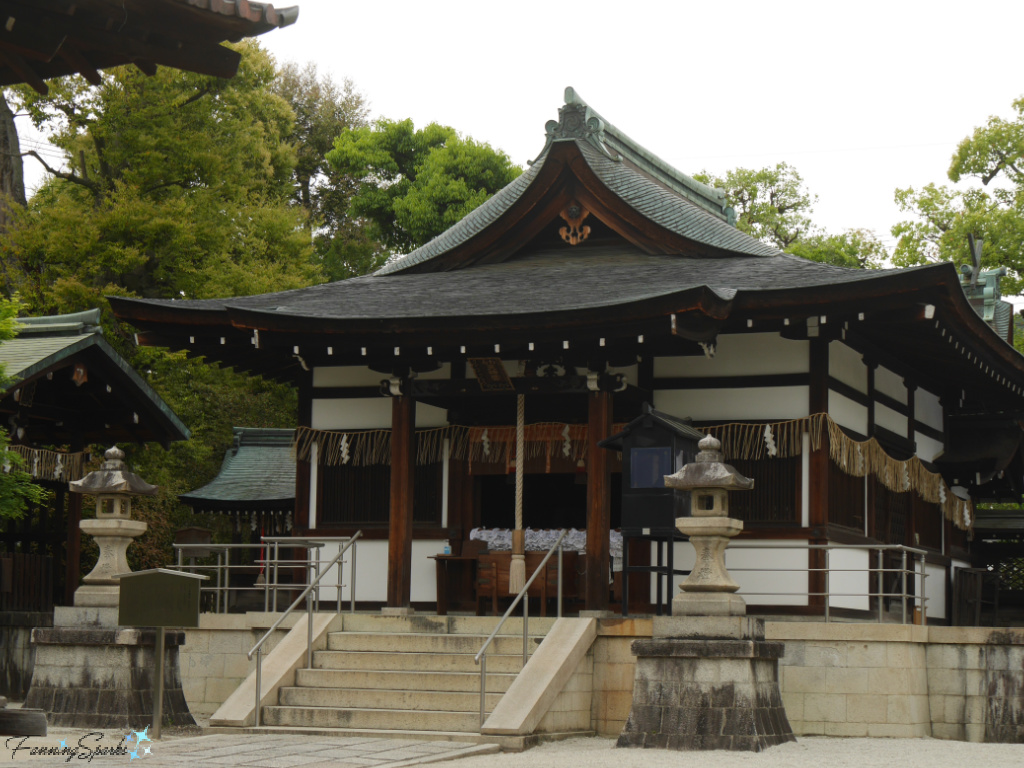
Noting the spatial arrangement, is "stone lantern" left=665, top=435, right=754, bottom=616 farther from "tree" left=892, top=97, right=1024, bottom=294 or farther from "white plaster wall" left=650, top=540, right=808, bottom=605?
"tree" left=892, top=97, right=1024, bottom=294

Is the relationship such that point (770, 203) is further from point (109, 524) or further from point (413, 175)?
point (109, 524)

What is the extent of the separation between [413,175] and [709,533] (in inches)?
1025

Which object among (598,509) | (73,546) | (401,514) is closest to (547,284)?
(598,509)

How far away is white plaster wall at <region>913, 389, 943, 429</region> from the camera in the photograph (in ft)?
61.3

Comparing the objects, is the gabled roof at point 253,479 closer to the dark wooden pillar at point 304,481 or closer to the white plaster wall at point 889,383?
the dark wooden pillar at point 304,481

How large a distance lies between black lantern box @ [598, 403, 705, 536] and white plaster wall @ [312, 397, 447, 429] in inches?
134

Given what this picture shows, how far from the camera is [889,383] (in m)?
17.4

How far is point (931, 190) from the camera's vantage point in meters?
31.6

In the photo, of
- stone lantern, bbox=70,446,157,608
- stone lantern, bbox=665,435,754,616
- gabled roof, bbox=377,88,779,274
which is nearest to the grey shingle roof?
gabled roof, bbox=377,88,779,274

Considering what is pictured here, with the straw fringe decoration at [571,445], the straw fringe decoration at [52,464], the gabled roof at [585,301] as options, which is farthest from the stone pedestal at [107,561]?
the straw fringe decoration at [52,464]

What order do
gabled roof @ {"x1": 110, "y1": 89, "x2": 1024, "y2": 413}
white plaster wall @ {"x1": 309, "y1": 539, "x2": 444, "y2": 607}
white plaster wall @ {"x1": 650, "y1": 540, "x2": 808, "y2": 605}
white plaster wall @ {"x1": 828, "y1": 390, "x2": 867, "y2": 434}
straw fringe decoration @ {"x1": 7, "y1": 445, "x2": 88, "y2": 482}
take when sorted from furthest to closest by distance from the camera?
straw fringe decoration @ {"x1": 7, "y1": 445, "x2": 88, "y2": 482} < white plaster wall @ {"x1": 309, "y1": 539, "x2": 444, "y2": 607} < white plaster wall @ {"x1": 828, "y1": 390, "x2": 867, "y2": 434} < white plaster wall @ {"x1": 650, "y1": 540, "x2": 808, "y2": 605} < gabled roof @ {"x1": 110, "y1": 89, "x2": 1024, "y2": 413}

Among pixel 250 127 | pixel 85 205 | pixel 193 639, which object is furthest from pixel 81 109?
pixel 193 639

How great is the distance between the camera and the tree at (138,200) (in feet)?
84.0

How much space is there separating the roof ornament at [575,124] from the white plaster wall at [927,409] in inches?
212
